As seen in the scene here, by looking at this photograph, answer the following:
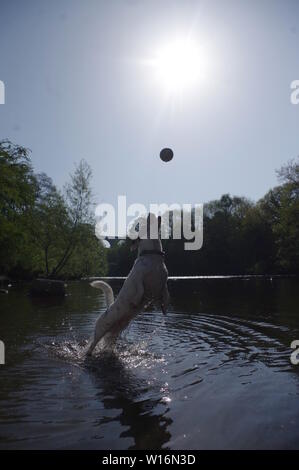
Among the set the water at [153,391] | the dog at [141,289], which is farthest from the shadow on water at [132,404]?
the dog at [141,289]

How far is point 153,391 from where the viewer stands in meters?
5.45

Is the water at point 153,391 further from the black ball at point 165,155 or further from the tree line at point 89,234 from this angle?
the tree line at point 89,234

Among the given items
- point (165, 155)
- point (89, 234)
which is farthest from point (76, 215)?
point (165, 155)

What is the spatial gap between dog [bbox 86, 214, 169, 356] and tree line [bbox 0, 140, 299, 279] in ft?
62.3

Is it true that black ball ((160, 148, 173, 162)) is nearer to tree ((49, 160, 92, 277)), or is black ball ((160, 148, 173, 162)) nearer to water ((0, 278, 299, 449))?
water ((0, 278, 299, 449))

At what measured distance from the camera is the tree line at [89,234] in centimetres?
2764

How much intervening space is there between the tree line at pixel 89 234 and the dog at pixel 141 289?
1898 cm

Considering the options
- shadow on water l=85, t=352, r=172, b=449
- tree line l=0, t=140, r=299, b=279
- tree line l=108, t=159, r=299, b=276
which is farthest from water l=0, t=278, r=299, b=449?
tree line l=108, t=159, r=299, b=276

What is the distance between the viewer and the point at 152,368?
6.81 metres

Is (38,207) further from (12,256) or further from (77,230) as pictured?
(12,256)

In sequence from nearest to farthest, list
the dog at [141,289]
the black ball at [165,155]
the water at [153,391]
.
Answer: the water at [153,391], the dog at [141,289], the black ball at [165,155]

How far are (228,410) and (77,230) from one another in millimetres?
37930

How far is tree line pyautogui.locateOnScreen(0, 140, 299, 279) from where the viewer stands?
90.7 feet
